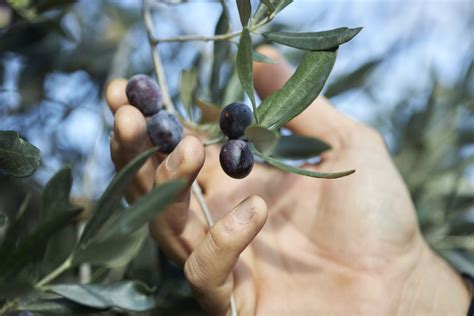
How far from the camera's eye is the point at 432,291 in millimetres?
1301

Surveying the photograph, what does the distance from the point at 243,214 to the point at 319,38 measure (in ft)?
0.89

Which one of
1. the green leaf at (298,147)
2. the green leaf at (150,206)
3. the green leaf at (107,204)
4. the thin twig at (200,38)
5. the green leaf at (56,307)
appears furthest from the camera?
the green leaf at (298,147)

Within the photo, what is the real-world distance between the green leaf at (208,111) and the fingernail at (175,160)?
17 cm

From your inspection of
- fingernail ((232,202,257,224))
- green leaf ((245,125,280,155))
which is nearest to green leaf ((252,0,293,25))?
green leaf ((245,125,280,155))

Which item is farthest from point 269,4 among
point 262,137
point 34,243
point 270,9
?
point 34,243

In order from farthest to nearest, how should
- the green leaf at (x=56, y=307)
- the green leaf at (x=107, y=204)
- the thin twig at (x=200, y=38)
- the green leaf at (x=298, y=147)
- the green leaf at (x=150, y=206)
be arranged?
the green leaf at (x=298, y=147)
the thin twig at (x=200, y=38)
the green leaf at (x=56, y=307)
the green leaf at (x=107, y=204)
the green leaf at (x=150, y=206)

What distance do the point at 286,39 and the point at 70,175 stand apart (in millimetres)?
339

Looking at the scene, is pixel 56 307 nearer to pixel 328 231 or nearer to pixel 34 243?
pixel 34 243

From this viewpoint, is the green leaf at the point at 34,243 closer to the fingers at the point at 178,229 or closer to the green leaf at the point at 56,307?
the green leaf at the point at 56,307

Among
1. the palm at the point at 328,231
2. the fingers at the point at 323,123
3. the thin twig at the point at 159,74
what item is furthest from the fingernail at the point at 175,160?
the fingers at the point at 323,123

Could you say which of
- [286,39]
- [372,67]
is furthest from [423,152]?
[286,39]

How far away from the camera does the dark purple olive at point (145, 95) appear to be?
0.85m

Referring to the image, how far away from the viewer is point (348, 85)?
144 cm

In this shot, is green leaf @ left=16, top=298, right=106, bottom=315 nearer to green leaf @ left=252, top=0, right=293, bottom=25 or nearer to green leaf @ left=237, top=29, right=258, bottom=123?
green leaf @ left=237, top=29, right=258, bottom=123
